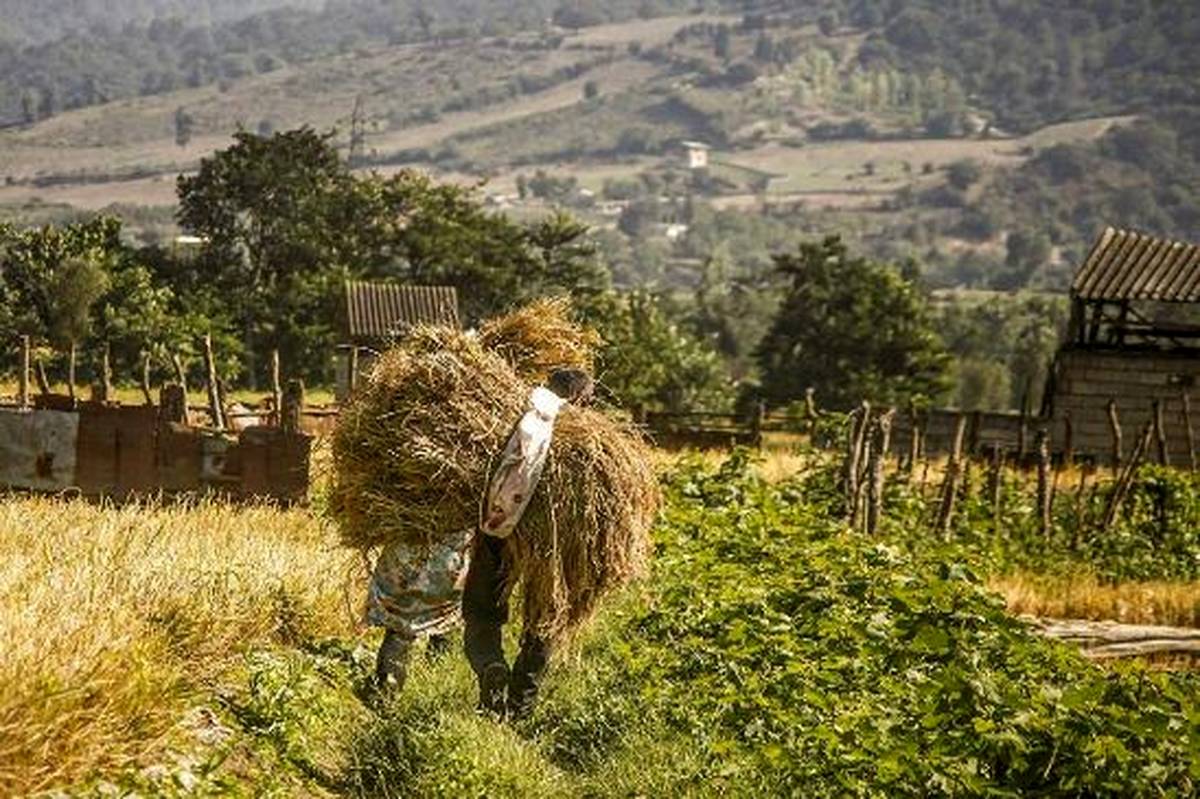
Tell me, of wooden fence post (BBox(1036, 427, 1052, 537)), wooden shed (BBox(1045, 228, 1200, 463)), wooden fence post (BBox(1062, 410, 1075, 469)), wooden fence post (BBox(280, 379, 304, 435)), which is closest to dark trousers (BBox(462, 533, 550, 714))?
wooden fence post (BBox(280, 379, 304, 435))

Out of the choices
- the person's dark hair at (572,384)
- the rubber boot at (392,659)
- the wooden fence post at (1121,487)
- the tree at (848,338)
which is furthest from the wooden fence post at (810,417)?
the tree at (848,338)

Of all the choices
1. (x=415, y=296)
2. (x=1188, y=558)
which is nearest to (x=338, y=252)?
(x=415, y=296)

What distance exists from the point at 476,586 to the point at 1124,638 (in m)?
7.56

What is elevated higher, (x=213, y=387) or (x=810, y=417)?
(x=213, y=387)

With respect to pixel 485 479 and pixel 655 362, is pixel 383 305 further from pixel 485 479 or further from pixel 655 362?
pixel 485 479

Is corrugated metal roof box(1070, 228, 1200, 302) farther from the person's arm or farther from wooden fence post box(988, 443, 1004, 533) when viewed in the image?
the person's arm

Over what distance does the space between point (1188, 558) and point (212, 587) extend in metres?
12.9

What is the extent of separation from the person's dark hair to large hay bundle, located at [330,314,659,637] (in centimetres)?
10

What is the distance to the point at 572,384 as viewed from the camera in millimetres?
7895

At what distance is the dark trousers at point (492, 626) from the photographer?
7707 mm

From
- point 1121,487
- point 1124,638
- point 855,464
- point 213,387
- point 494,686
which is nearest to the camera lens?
point 494,686

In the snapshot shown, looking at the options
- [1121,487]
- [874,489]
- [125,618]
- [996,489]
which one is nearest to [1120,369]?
[1121,487]

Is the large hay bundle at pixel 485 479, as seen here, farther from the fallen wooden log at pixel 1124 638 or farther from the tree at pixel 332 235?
the tree at pixel 332 235

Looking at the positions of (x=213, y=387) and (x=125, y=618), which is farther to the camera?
(x=213, y=387)
